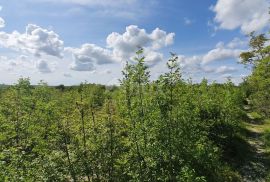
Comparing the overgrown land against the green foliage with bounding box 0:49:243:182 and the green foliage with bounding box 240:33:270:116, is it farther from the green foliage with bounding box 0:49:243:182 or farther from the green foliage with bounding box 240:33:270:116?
the green foliage with bounding box 240:33:270:116

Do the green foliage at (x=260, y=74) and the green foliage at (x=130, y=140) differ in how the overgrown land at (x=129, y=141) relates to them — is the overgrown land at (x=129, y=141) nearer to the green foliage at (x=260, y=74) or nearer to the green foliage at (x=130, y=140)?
the green foliage at (x=130, y=140)

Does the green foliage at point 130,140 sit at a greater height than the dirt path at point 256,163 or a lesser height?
greater

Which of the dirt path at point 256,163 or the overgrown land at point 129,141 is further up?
the overgrown land at point 129,141

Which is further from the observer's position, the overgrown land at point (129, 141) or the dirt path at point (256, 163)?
the dirt path at point (256, 163)

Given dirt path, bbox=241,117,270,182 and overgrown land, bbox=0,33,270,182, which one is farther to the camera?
dirt path, bbox=241,117,270,182

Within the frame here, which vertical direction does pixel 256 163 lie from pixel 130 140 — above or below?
below

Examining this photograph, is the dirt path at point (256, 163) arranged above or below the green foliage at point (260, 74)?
below

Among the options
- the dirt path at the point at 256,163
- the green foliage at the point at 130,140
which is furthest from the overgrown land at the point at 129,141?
the dirt path at the point at 256,163

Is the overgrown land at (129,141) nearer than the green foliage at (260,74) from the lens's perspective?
Yes

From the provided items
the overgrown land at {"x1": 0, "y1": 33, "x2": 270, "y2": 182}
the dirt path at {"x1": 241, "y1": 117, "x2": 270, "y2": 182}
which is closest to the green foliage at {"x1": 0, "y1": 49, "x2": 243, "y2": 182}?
the overgrown land at {"x1": 0, "y1": 33, "x2": 270, "y2": 182}

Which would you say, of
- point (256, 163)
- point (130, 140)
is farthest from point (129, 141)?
point (256, 163)

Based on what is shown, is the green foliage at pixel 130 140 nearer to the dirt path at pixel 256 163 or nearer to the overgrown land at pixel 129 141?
the overgrown land at pixel 129 141

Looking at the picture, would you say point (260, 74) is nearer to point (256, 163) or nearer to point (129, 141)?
point (256, 163)

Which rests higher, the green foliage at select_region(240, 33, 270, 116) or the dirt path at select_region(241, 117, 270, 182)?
the green foliage at select_region(240, 33, 270, 116)
